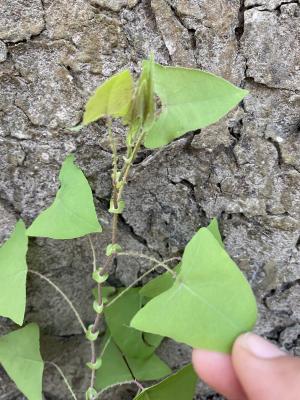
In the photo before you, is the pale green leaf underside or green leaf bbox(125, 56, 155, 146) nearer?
green leaf bbox(125, 56, 155, 146)

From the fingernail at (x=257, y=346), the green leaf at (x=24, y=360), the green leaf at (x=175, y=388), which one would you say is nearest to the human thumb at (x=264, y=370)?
the fingernail at (x=257, y=346)

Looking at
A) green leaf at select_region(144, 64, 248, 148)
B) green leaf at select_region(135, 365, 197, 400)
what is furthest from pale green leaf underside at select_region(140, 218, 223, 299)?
green leaf at select_region(144, 64, 248, 148)

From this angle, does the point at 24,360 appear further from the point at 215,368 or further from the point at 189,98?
the point at 189,98

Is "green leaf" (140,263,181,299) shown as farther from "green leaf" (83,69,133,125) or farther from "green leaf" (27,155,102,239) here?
"green leaf" (83,69,133,125)

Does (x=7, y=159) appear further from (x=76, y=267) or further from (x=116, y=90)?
(x=116, y=90)

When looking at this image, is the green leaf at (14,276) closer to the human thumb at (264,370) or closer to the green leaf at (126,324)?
the green leaf at (126,324)

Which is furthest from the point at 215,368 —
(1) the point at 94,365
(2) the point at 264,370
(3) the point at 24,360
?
(3) the point at 24,360

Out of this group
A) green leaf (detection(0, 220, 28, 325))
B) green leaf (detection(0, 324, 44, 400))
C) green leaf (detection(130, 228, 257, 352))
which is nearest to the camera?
green leaf (detection(130, 228, 257, 352))

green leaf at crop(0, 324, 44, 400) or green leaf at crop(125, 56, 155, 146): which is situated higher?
green leaf at crop(125, 56, 155, 146)
